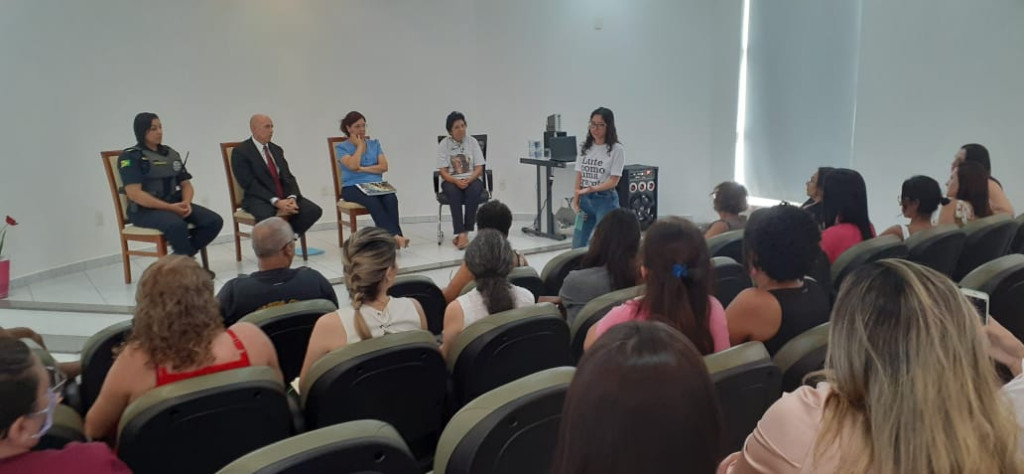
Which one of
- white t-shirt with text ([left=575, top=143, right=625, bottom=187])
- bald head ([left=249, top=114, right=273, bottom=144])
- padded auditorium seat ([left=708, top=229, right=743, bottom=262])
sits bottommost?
padded auditorium seat ([left=708, top=229, right=743, bottom=262])

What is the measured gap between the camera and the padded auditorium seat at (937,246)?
3.29 meters

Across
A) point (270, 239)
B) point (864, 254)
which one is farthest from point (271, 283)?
point (864, 254)

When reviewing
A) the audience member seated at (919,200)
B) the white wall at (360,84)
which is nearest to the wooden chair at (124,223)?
the white wall at (360,84)

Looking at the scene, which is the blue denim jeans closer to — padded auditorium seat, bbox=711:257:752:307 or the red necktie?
padded auditorium seat, bbox=711:257:752:307

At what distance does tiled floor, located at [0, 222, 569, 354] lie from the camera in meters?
4.62

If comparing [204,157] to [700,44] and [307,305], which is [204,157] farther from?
[700,44]

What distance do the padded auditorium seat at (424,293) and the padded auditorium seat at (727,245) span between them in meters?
1.49

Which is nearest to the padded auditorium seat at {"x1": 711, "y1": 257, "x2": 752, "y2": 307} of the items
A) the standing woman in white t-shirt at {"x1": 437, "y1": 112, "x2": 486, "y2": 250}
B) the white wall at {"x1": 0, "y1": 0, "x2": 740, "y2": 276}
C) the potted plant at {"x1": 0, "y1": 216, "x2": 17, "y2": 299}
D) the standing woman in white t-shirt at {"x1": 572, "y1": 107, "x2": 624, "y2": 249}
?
the standing woman in white t-shirt at {"x1": 572, "y1": 107, "x2": 624, "y2": 249}

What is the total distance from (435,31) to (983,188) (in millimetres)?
5517

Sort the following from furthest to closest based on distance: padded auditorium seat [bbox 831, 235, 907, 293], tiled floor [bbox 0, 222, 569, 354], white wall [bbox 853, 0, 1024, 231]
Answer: white wall [bbox 853, 0, 1024, 231] → tiled floor [bbox 0, 222, 569, 354] → padded auditorium seat [bbox 831, 235, 907, 293]

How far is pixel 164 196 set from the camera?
5.29m

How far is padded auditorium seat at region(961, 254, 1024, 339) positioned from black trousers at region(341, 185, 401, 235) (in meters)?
4.56

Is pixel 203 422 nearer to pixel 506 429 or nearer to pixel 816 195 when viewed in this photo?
A: pixel 506 429

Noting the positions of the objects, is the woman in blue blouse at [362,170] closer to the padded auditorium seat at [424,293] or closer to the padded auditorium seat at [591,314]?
the padded auditorium seat at [424,293]
